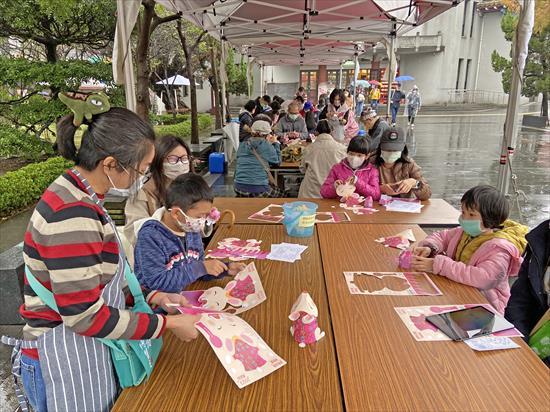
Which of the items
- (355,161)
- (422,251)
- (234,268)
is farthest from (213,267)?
(355,161)

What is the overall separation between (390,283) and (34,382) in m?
1.58

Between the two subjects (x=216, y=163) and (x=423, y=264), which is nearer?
(x=423, y=264)

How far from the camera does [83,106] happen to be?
3.84ft

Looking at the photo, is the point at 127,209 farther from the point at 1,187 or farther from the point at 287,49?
the point at 287,49

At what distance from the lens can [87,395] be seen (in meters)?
1.28

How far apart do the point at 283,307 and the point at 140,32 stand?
17.7 ft

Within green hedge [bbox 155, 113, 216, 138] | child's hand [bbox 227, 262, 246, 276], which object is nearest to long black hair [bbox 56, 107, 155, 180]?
child's hand [bbox 227, 262, 246, 276]

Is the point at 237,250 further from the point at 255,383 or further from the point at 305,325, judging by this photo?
the point at 255,383

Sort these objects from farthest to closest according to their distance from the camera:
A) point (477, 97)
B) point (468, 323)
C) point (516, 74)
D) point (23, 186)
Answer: point (477, 97) → point (23, 186) → point (516, 74) → point (468, 323)

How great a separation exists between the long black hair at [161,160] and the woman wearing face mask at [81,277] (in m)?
1.32

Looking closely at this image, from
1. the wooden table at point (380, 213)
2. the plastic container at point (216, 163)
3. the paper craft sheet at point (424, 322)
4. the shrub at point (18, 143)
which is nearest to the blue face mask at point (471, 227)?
the paper craft sheet at point (424, 322)

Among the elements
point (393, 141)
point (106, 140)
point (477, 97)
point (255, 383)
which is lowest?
point (255, 383)

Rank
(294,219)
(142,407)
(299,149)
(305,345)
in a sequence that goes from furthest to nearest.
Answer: (299,149)
(294,219)
(305,345)
(142,407)

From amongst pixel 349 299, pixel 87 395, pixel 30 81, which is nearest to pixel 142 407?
pixel 87 395
